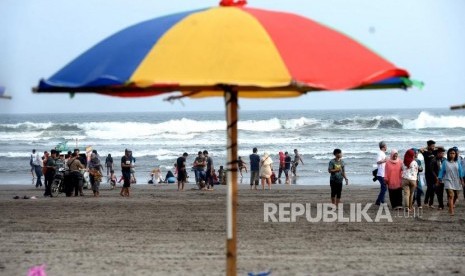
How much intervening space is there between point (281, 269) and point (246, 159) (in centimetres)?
4141

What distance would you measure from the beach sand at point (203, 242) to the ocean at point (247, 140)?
17.6 metres

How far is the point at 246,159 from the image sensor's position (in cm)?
5297

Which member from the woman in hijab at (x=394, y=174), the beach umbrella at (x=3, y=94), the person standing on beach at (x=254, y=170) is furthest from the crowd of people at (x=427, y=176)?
the beach umbrella at (x=3, y=94)

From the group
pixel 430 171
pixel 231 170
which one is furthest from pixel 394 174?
pixel 231 170

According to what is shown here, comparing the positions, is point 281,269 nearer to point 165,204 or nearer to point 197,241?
Answer: point 197,241

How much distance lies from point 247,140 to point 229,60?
66140 millimetres

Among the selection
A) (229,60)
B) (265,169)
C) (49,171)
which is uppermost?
(229,60)

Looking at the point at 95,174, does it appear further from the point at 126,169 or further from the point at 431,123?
the point at 431,123

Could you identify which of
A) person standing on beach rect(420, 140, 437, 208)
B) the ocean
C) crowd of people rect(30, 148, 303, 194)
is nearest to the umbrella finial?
person standing on beach rect(420, 140, 437, 208)

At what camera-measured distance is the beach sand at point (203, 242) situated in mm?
11805

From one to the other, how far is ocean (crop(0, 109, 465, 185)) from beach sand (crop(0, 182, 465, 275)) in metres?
17.6

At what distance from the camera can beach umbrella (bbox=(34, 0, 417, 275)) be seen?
6152mm

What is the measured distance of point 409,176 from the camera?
1994 cm

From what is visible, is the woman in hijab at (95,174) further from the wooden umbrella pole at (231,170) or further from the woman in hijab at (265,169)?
the wooden umbrella pole at (231,170)
